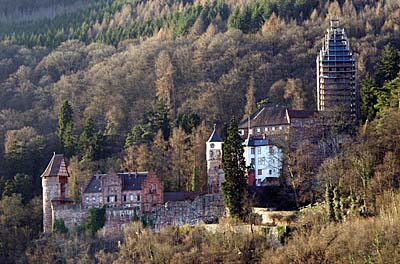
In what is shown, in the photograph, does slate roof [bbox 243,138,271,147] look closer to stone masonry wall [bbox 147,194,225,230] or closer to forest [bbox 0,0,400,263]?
forest [bbox 0,0,400,263]

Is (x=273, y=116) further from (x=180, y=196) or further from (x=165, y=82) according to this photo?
(x=165, y=82)

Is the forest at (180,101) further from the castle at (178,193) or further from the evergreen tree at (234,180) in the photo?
the evergreen tree at (234,180)

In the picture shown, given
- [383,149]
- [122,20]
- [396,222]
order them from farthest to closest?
[122,20] → [383,149] → [396,222]

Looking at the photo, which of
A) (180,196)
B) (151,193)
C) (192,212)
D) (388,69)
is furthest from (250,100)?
(192,212)

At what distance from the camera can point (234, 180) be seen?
64.6 m

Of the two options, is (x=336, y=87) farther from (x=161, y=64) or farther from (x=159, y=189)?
(x=161, y=64)

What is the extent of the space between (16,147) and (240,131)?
49.5ft

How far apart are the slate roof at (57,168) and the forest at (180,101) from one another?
178cm

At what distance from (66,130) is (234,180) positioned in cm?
1866

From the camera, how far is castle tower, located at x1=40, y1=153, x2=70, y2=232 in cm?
6912

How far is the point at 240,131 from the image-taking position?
7169 centimetres

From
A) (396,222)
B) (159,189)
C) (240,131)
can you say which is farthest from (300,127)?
(396,222)

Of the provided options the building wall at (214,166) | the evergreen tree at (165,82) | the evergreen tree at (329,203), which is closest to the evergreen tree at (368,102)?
the building wall at (214,166)

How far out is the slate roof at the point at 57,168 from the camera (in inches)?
2763
